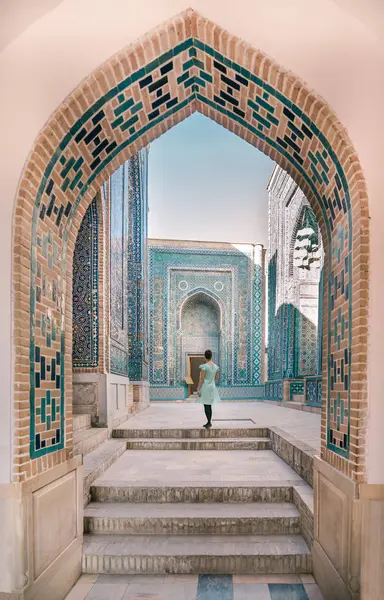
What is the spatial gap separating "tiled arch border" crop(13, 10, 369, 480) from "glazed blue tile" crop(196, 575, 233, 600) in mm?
1055

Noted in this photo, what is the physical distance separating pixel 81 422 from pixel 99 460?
3.09ft

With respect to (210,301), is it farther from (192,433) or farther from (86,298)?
(86,298)

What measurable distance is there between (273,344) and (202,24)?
37.1 ft

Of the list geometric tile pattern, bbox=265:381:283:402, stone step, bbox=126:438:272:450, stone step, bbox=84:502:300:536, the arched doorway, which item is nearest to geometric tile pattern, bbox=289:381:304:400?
geometric tile pattern, bbox=265:381:283:402

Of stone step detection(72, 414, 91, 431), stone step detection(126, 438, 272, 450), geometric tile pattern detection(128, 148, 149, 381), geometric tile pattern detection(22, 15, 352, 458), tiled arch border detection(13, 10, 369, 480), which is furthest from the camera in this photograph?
geometric tile pattern detection(128, 148, 149, 381)

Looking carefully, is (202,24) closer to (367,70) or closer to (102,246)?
(367,70)

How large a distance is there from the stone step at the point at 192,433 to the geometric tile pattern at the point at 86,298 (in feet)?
3.60

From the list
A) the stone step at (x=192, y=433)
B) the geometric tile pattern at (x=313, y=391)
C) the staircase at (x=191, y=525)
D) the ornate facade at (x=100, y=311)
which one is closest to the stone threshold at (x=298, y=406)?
the geometric tile pattern at (x=313, y=391)

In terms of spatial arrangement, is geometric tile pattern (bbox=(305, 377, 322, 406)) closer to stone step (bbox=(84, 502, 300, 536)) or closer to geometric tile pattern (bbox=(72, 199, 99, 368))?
geometric tile pattern (bbox=(72, 199, 99, 368))

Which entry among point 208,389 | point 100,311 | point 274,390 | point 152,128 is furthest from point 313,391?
point 152,128

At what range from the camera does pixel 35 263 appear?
7.52 ft

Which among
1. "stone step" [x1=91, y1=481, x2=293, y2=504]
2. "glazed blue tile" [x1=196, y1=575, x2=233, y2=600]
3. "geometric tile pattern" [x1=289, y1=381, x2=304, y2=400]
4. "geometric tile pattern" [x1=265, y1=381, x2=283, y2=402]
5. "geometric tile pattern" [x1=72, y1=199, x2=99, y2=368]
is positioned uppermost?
"geometric tile pattern" [x1=72, y1=199, x2=99, y2=368]

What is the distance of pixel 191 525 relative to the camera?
122 inches

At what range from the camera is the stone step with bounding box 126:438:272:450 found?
521cm
